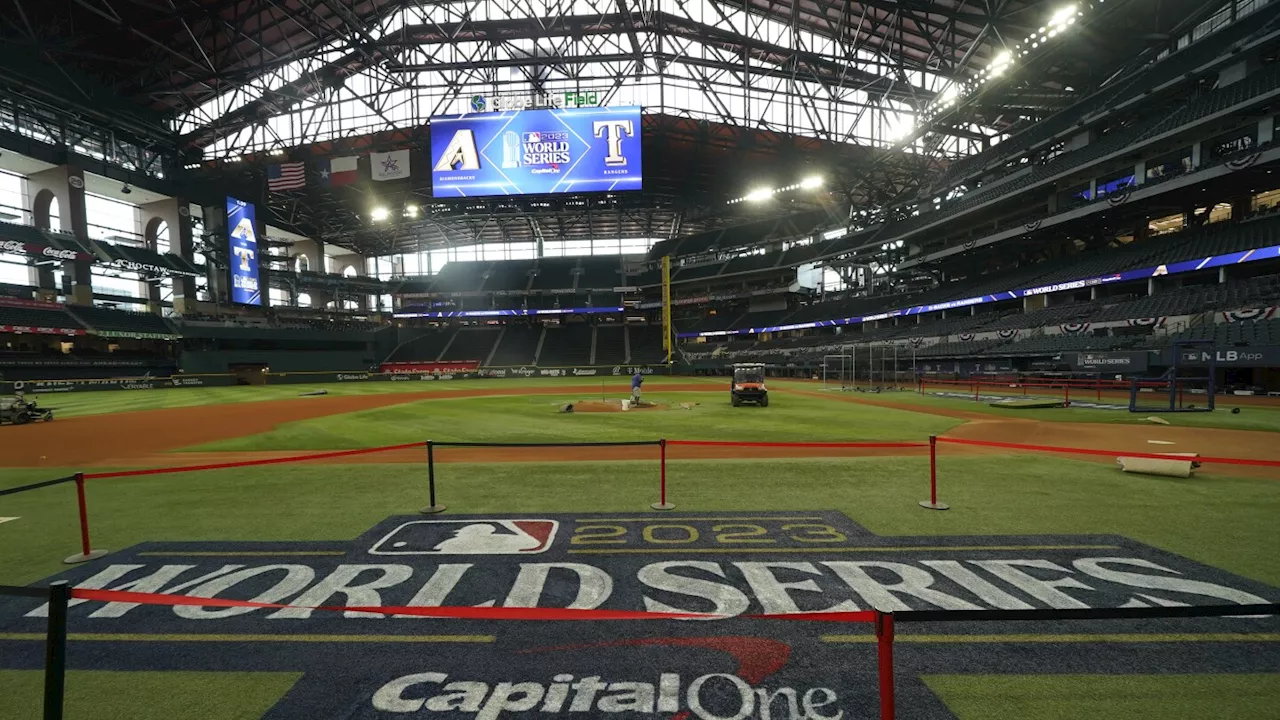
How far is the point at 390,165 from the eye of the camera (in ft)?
122

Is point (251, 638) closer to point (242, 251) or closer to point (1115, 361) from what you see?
point (1115, 361)

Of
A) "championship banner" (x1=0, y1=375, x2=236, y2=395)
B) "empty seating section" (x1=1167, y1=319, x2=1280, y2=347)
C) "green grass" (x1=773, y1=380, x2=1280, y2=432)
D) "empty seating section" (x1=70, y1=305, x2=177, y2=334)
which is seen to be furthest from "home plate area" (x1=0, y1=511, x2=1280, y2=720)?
"empty seating section" (x1=70, y1=305, x2=177, y2=334)

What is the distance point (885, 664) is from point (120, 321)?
201 ft

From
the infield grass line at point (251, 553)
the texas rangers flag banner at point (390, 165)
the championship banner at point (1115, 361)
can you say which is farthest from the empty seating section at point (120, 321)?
the championship banner at point (1115, 361)

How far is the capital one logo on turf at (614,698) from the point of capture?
2.95 metres

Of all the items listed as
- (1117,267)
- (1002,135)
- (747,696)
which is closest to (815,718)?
(747,696)

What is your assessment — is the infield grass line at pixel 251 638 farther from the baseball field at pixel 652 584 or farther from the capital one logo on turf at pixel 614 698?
the capital one logo on turf at pixel 614 698

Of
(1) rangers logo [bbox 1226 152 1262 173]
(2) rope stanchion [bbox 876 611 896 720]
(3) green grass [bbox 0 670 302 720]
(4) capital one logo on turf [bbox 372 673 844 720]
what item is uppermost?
(1) rangers logo [bbox 1226 152 1262 173]

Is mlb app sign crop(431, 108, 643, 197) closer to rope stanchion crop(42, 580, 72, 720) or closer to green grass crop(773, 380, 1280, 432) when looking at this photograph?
green grass crop(773, 380, 1280, 432)

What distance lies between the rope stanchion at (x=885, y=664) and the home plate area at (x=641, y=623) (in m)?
0.80

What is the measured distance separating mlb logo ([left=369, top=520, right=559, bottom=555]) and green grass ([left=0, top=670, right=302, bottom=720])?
212cm

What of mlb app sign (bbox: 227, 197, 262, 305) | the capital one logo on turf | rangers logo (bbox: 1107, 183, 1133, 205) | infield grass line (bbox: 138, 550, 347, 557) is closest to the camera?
the capital one logo on turf

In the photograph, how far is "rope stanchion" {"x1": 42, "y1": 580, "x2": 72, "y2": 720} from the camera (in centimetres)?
213

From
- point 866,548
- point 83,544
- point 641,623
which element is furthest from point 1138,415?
point 83,544
